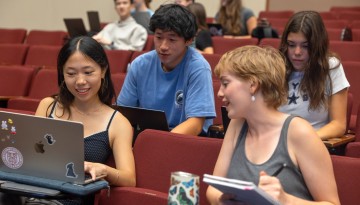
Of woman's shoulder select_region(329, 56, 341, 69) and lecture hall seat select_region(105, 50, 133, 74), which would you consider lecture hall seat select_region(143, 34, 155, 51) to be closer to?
lecture hall seat select_region(105, 50, 133, 74)

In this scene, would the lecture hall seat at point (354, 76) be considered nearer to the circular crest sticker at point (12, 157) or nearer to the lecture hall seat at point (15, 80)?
the lecture hall seat at point (15, 80)

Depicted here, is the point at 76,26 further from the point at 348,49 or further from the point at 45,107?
the point at 45,107

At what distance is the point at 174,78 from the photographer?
2.78 meters

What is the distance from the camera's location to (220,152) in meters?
1.94

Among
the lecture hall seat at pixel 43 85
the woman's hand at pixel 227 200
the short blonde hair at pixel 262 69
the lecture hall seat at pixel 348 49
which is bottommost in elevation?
the lecture hall seat at pixel 43 85

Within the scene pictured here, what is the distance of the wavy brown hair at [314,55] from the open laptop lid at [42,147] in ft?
3.69

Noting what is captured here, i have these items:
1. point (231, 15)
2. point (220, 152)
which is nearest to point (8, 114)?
point (220, 152)

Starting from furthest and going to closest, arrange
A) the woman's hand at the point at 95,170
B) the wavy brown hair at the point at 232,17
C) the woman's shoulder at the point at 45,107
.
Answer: the wavy brown hair at the point at 232,17 → the woman's shoulder at the point at 45,107 → the woman's hand at the point at 95,170

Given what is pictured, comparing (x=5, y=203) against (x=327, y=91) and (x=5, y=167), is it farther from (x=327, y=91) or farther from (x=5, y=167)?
(x=327, y=91)

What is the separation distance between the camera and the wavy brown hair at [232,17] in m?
5.82

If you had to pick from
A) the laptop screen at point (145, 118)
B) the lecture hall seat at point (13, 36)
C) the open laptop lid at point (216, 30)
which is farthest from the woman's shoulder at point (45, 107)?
the lecture hall seat at point (13, 36)

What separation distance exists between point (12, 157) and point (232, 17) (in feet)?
13.4

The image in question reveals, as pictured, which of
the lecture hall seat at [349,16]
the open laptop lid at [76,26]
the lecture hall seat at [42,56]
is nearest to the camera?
the lecture hall seat at [42,56]

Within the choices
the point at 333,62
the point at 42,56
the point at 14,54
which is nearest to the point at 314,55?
the point at 333,62
